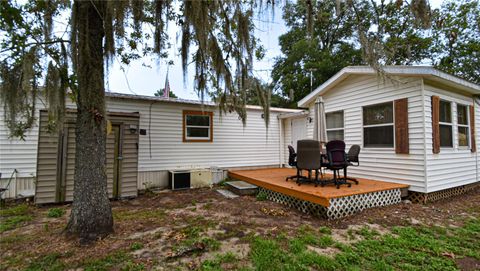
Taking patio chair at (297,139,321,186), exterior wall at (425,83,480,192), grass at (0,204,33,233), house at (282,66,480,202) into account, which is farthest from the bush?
exterior wall at (425,83,480,192)

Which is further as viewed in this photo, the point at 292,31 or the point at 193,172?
the point at 292,31

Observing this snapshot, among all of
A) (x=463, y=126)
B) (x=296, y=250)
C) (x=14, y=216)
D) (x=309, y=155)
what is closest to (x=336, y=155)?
(x=309, y=155)

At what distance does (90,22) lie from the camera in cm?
254

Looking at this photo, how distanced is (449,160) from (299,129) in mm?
4237

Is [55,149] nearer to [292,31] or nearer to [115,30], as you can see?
[115,30]

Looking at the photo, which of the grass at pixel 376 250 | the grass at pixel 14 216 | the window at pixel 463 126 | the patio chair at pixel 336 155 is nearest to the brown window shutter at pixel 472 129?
the window at pixel 463 126

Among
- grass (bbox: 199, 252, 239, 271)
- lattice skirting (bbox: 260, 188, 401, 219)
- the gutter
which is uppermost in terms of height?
the gutter

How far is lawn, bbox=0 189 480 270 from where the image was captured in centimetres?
234

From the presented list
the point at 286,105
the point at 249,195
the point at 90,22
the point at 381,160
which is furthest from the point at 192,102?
the point at 286,105

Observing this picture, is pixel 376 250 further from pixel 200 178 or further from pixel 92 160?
pixel 200 178

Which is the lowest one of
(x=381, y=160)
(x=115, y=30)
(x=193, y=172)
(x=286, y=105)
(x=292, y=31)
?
(x=193, y=172)

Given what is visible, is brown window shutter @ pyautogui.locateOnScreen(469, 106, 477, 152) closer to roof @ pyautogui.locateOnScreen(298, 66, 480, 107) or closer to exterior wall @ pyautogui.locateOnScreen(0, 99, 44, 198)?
roof @ pyautogui.locateOnScreen(298, 66, 480, 107)

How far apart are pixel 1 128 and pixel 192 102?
4.59 m

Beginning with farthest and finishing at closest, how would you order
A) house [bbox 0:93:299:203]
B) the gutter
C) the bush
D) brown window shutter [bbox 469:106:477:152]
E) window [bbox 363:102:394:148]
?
1. the gutter
2. brown window shutter [bbox 469:106:477:152]
3. window [bbox 363:102:394:148]
4. house [bbox 0:93:299:203]
5. the bush
